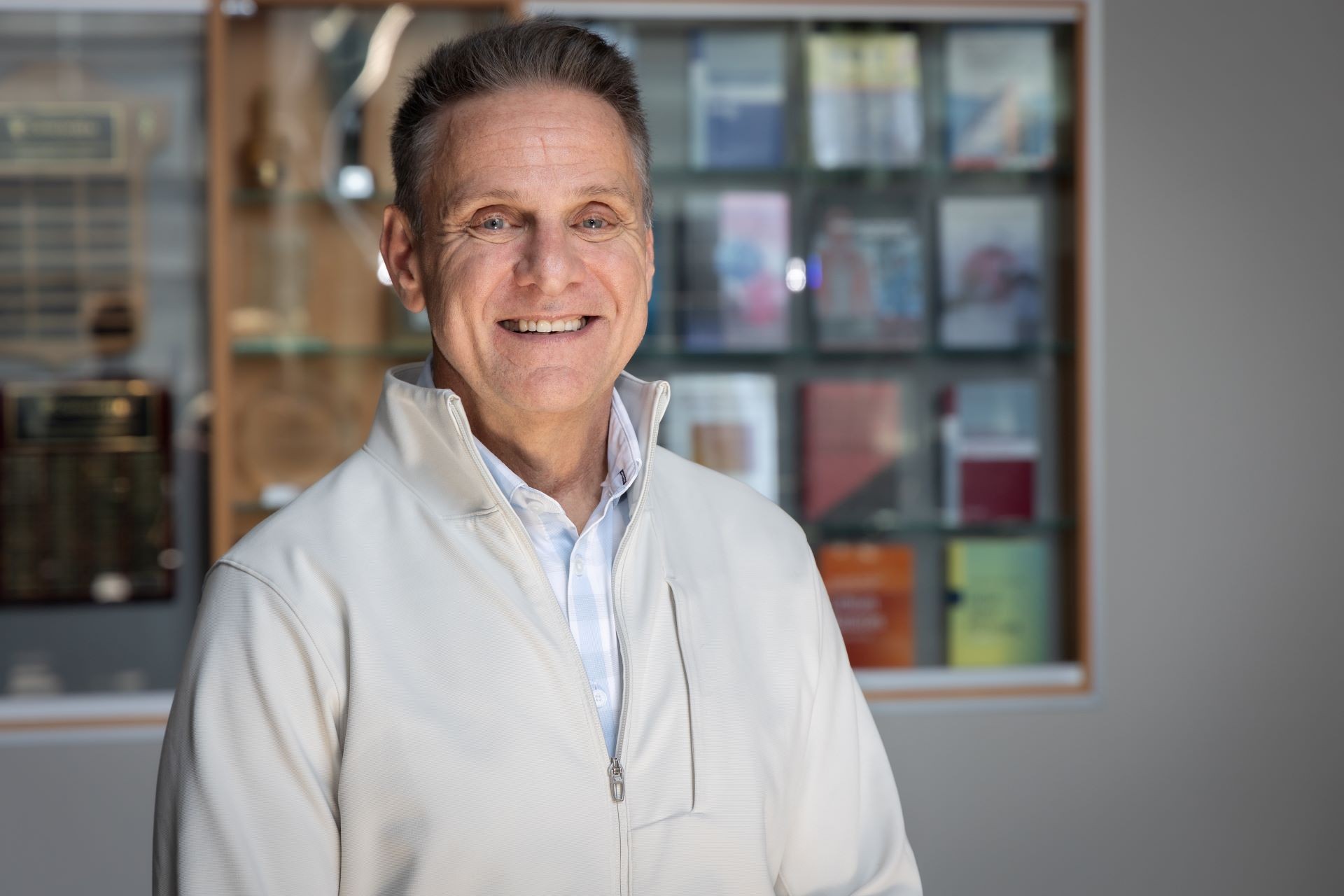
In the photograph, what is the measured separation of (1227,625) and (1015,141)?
1.32 metres

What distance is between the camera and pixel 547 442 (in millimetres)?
1322

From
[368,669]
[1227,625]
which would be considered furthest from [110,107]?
[1227,625]

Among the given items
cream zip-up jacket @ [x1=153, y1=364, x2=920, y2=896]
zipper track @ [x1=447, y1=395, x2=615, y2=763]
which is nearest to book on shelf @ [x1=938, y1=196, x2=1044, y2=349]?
cream zip-up jacket @ [x1=153, y1=364, x2=920, y2=896]

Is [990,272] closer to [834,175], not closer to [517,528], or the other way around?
[834,175]

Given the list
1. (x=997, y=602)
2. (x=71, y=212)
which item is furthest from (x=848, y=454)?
(x=71, y=212)

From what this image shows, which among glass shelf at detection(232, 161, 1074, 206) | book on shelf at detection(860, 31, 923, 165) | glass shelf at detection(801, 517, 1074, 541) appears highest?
book on shelf at detection(860, 31, 923, 165)

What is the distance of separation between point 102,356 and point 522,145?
2165 millimetres

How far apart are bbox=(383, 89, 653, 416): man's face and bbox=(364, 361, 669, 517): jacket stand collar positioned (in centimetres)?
6

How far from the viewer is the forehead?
1.24 meters

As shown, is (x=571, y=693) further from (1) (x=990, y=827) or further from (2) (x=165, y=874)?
(1) (x=990, y=827)

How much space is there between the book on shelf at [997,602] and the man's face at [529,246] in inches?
83.9

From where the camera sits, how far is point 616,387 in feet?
4.85

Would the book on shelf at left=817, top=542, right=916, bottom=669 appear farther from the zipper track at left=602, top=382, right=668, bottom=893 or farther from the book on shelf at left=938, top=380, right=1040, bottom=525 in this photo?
the zipper track at left=602, top=382, right=668, bottom=893

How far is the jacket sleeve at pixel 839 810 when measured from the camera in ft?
4.35
